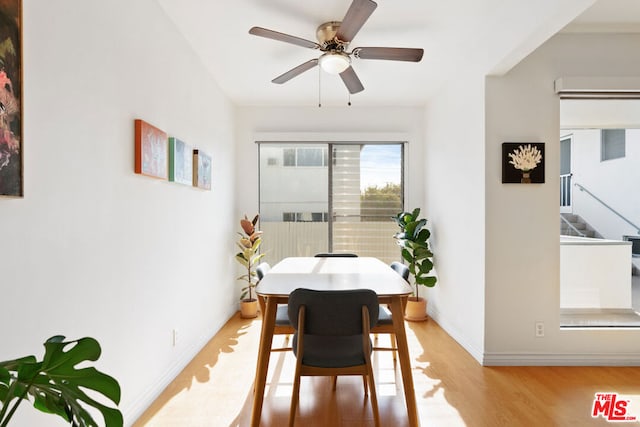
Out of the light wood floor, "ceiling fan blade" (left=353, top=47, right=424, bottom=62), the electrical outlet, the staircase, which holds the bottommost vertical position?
the light wood floor

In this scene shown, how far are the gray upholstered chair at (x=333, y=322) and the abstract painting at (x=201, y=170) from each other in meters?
1.67

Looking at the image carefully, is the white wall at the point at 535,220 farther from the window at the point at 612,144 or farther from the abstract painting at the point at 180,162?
the abstract painting at the point at 180,162

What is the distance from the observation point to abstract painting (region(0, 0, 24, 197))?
3.88 feet

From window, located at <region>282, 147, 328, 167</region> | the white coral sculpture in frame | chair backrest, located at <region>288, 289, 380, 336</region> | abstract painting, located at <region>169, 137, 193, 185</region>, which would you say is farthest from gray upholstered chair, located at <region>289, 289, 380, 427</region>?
window, located at <region>282, 147, 328, 167</region>

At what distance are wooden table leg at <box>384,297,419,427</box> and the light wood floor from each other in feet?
0.36

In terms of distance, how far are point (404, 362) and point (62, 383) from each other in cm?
170

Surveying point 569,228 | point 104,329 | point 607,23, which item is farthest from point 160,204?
point 607,23

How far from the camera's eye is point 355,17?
2.02 m

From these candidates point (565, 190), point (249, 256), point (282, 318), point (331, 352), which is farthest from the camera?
point (249, 256)

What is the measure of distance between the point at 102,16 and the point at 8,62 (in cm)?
74

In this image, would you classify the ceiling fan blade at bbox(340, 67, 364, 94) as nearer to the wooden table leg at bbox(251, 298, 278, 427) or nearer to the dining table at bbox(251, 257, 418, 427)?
the dining table at bbox(251, 257, 418, 427)

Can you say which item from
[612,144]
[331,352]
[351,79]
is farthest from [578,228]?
[331,352]

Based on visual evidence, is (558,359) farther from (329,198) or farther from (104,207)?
(104,207)

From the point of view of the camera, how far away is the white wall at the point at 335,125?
458 centimetres
